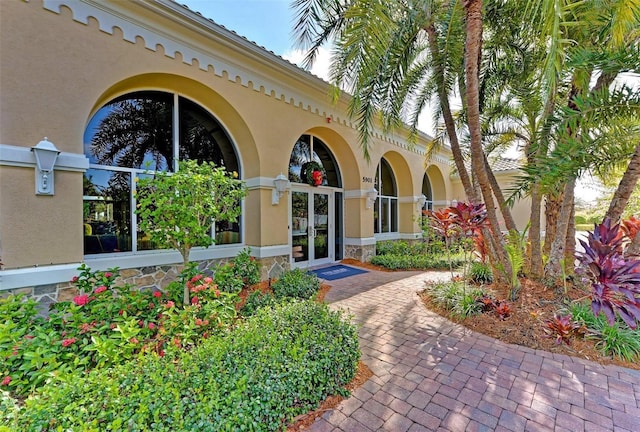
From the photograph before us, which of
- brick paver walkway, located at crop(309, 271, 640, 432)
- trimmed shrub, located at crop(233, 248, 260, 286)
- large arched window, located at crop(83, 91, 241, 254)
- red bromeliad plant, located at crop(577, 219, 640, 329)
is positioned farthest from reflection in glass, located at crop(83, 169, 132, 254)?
red bromeliad plant, located at crop(577, 219, 640, 329)

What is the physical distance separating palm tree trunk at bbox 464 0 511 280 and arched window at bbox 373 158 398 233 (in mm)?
6512

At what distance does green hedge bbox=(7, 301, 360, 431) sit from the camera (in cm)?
202

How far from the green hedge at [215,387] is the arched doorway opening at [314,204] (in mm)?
5391

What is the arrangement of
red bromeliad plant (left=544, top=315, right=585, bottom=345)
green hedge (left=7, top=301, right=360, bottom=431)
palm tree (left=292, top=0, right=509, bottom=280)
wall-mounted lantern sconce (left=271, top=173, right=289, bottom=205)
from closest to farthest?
green hedge (left=7, top=301, right=360, bottom=431) → red bromeliad plant (left=544, top=315, right=585, bottom=345) → palm tree (left=292, top=0, right=509, bottom=280) → wall-mounted lantern sconce (left=271, top=173, right=289, bottom=205)

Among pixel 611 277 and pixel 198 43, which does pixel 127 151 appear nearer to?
pixel 198 43

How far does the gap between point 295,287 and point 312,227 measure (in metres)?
3.47

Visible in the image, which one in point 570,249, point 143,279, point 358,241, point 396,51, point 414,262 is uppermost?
point 396,51

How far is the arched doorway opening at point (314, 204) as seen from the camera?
8.73 metres

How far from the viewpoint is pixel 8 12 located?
156 inches

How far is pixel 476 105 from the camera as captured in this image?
514 centimetres

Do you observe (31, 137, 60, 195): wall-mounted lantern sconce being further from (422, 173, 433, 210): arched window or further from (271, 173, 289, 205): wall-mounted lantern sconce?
(422, 173, 433, 210): arched window

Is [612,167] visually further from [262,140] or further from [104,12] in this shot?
[104,12]

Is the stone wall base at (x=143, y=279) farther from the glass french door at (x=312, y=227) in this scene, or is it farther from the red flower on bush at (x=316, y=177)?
the red flower on bush at (x=316, y=177)

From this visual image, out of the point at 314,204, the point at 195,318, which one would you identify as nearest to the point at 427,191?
the point at 314,204
